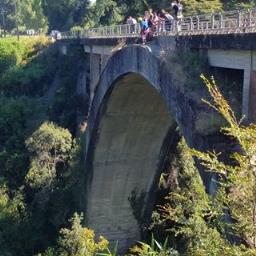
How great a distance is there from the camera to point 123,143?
25.9m

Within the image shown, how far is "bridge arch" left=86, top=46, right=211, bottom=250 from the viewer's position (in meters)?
21.4

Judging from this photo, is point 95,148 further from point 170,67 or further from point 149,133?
point 170,67

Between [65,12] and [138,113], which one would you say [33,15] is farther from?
[138,113]

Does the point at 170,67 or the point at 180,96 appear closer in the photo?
the point at 180,96

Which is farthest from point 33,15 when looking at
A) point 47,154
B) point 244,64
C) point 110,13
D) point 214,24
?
point 244,64

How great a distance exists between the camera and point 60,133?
2886 cm

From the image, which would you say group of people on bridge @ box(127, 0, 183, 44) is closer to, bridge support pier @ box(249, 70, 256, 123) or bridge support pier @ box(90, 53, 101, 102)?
bridge support pier @ box(249, 70, 256, 123)

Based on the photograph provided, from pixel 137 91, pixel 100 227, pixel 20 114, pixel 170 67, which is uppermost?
pixel 170 67

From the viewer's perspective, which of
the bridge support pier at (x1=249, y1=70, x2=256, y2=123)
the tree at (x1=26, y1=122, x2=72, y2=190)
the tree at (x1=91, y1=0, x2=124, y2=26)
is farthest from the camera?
the tree at (x1=91, y1=0, x2=124, y2=26)

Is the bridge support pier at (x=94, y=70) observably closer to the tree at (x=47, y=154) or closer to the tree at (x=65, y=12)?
the tree at (x=47, y=154)

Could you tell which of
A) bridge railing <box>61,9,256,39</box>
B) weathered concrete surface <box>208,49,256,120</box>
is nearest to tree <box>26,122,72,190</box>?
bridge railing <box>61,9,256,39</box>

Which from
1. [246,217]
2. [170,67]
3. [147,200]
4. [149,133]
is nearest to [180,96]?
[170,67]

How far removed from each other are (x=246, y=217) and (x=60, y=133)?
76.8ft

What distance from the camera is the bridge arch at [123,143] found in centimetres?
2144
